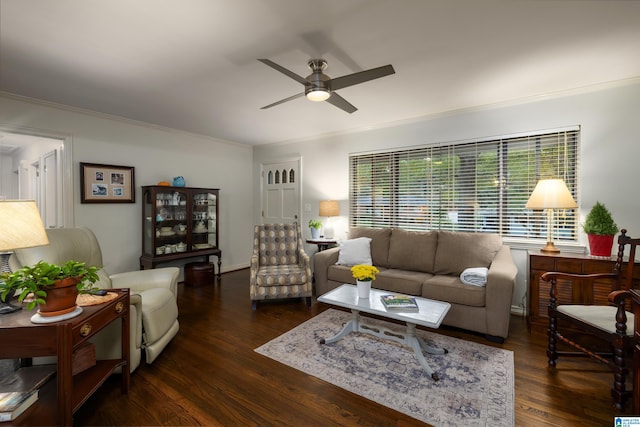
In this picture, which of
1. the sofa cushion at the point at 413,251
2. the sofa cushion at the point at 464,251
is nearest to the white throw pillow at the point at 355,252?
the sofa cushion at the point at 413,251

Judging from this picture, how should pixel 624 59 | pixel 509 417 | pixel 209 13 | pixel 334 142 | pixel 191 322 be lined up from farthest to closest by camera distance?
pixel 334 142, pixel 191 322, pixel 624 59, pixel 209 13, pixel 509 417

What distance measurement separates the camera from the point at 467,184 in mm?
3666

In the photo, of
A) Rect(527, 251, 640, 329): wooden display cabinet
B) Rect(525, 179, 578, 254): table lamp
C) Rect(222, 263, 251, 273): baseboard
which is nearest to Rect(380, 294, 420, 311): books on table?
Rect(527, 251, 640, 329): wooden display cabinet

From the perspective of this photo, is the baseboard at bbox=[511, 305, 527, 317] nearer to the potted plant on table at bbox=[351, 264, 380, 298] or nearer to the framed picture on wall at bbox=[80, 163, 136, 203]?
the potted plant on table at bbox=[351, 264, 380, 298]

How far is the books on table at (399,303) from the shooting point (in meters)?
2.23

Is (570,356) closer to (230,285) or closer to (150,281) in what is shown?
(150,281)

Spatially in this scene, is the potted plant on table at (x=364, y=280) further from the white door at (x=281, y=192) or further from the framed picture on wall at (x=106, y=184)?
the framed picture on wall at (x=106, y=184)

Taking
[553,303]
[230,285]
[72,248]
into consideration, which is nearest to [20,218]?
[72,248]

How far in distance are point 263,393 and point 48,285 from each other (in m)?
1.38

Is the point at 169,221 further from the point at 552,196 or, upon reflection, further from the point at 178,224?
the point at 552,196

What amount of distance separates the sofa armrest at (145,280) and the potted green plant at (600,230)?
4.00m

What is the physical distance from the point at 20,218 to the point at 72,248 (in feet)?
3.41

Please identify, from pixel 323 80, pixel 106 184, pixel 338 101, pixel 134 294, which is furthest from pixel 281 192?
pixel 134 294

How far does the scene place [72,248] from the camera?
91.7 inches
